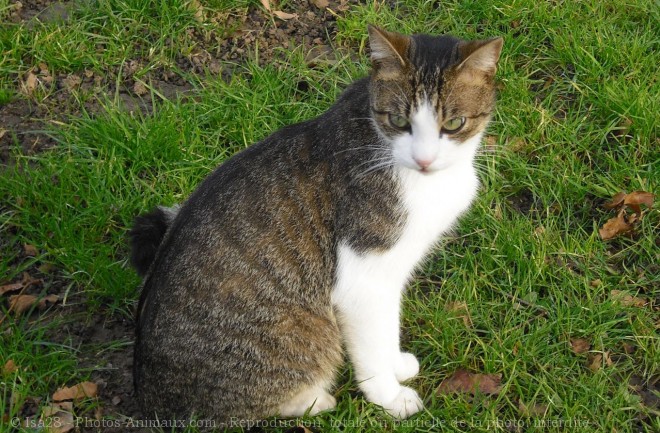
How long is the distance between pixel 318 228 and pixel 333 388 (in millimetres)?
851

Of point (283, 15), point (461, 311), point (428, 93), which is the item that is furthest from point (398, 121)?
point (283, 15)

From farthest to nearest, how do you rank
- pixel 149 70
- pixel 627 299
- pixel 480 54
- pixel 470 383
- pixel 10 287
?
pixel 149 70, pixel 10 287, pixel 627 299, pixel 470 383, pixel 480 54

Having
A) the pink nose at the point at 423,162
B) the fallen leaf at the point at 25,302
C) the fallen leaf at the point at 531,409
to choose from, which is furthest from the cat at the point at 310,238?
the fallen leaf at the point at 25,302

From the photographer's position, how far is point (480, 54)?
3.07 meters

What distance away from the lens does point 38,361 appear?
366 cm

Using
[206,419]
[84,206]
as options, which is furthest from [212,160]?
[206,419]

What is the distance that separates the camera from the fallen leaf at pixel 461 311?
3.87m

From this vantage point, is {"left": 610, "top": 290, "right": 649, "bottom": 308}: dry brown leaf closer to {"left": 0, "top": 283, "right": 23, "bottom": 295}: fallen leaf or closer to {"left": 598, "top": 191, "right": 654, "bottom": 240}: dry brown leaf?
{"left": 598, "top": 191, "right": 654, "bottom": 240}: dry brown leaf

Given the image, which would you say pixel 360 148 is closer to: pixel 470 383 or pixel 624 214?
pixel 470 383

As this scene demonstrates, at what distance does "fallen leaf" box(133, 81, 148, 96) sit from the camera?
4922 mm

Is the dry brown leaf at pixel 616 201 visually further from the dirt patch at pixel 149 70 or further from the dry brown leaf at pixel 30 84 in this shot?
the dry brown leaf at pixel 30 84

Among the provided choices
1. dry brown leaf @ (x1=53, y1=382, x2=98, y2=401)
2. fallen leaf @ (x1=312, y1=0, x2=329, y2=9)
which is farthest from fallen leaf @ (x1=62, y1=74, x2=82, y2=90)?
dry brown leaf @ (x1=53, y1=382, x2=98, y2=401)

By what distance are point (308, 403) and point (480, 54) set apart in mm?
1702

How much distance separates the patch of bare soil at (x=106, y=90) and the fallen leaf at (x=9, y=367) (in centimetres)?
30
